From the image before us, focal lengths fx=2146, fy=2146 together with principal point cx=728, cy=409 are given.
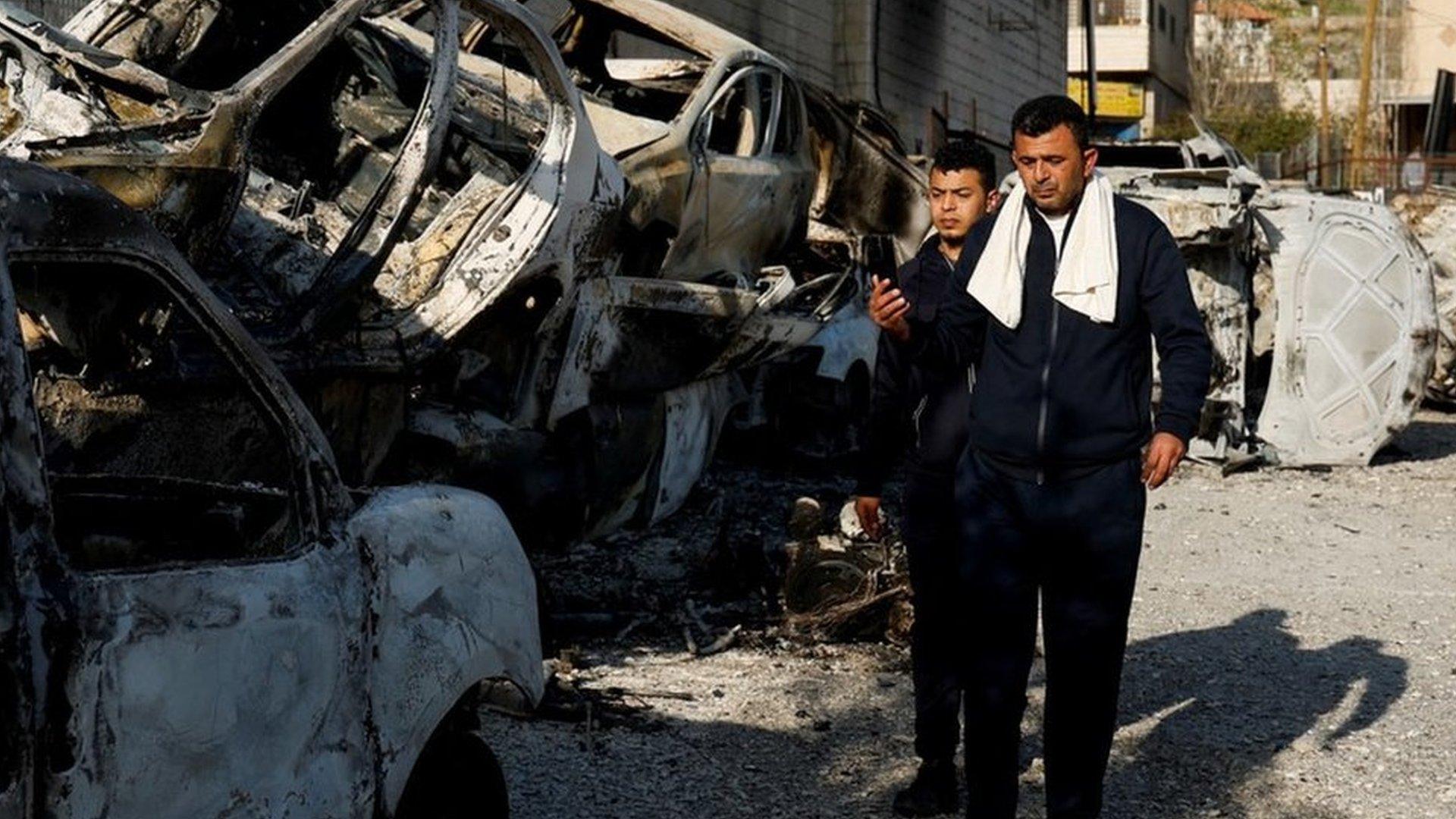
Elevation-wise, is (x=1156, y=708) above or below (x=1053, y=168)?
below

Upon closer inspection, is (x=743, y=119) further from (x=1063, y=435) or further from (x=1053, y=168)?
(x=1063, y=435)

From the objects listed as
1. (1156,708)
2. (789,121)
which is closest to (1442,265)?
(789,121)

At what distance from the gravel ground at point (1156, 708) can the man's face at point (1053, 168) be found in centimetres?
187

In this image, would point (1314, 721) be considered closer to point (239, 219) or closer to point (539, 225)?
point (539, 225)

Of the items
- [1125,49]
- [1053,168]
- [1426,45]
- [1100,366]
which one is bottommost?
[1100,366]

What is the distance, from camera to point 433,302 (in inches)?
286

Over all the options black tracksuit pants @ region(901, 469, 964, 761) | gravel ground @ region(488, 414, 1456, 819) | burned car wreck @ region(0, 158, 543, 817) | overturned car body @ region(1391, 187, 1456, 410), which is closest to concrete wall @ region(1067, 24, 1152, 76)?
overturned car body @ region(1391, 187, 1456, 410)

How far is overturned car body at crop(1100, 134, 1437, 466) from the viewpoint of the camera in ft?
46.8

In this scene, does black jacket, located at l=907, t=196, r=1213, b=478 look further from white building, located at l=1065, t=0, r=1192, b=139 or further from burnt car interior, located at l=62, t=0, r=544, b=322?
white building, located at l=1065, t=0, r=1192, b=139

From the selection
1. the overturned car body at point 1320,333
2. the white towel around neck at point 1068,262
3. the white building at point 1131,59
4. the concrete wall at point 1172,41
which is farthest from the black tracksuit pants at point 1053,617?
the concrete wall at point 1172,41

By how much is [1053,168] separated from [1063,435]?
64 cm

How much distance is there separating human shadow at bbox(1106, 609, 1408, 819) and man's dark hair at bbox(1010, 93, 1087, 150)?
206cm

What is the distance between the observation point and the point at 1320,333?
14305 mm

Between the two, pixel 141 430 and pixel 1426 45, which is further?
pixel 1426 45
